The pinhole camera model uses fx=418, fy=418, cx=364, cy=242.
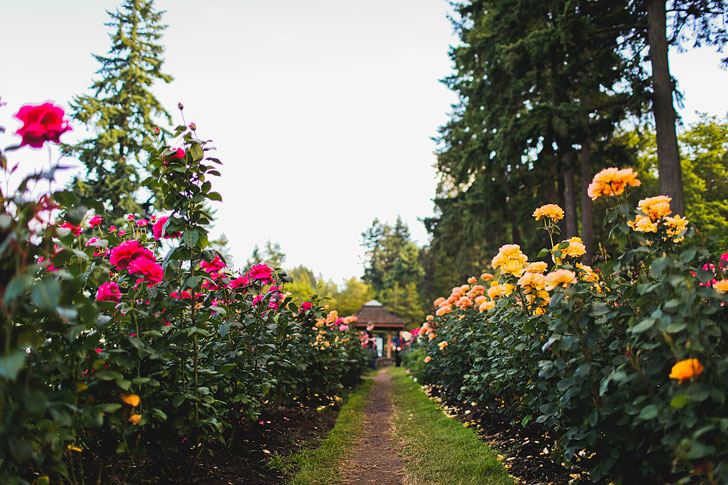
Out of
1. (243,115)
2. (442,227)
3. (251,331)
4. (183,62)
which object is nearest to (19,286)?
(251,331)

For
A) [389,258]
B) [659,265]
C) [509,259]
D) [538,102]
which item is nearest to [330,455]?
[509,259]

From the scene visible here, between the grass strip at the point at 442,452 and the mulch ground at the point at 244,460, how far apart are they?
101 centimetres

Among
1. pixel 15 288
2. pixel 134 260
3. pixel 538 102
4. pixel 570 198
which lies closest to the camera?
pixel 15 288

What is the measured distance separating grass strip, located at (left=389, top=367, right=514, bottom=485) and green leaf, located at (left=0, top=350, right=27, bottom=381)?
2.83m

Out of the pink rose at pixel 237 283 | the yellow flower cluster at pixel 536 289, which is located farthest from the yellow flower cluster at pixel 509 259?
the pink rose at pixel 237 283

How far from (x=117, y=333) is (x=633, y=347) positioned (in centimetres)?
Result: 233

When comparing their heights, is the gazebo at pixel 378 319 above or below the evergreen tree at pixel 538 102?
below

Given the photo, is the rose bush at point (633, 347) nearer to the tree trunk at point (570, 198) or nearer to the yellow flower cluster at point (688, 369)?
the yellow flower cluster at point (688, 369)

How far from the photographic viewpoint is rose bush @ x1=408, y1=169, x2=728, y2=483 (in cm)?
152

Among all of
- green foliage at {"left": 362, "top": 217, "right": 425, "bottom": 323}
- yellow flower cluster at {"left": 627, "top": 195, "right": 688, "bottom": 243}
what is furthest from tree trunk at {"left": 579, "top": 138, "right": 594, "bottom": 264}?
green foliage at {"left": 362, "top": 217, "right": 425, "bottom": 323}

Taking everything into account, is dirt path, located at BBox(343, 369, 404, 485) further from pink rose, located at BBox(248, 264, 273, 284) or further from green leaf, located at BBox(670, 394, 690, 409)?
green leaf, located at BBox(670, 394, 690, 409)

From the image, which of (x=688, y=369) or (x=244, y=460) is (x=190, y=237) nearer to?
(x=244, y=460)

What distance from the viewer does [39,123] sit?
4.75 feet

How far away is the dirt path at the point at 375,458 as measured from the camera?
3.45 m
